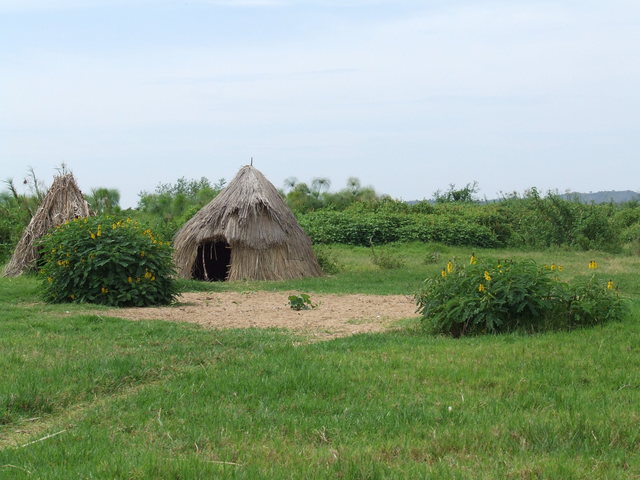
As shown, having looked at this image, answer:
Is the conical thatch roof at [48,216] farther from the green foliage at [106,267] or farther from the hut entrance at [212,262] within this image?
the green foliage at [106,267]

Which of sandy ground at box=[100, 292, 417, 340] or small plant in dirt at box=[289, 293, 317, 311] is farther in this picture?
small plant in dirt at box=[289, 293, 317, 311]

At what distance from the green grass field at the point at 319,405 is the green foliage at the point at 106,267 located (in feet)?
11.3

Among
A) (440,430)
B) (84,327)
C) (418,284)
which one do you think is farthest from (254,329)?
(418,284)

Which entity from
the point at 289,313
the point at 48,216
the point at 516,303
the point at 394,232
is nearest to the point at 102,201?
the point at 48,216

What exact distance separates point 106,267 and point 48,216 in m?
5.33

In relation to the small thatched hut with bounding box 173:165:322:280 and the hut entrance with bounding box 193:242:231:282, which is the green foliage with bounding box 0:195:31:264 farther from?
the small thatched hut with bounding box 173:165:322:280

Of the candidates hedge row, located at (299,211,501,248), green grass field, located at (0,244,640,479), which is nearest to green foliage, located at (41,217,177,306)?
green grass field, located at (0,244,640,479)

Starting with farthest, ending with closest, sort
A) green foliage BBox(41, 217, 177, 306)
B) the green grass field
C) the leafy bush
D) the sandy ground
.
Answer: green foliage BBox(41, 217, 177, 306)
the sandy ground
the leafy bush
the green grass field

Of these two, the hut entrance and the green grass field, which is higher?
the hut entrance

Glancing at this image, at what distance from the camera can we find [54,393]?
647cm

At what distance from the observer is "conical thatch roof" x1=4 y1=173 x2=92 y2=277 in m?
17.7

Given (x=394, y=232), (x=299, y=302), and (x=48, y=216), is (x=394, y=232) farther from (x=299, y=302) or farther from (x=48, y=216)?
(x=299, y=302)

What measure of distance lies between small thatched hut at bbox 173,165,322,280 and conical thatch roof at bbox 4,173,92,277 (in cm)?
253

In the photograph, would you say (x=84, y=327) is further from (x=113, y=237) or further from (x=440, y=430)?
(x=440, y=430)
